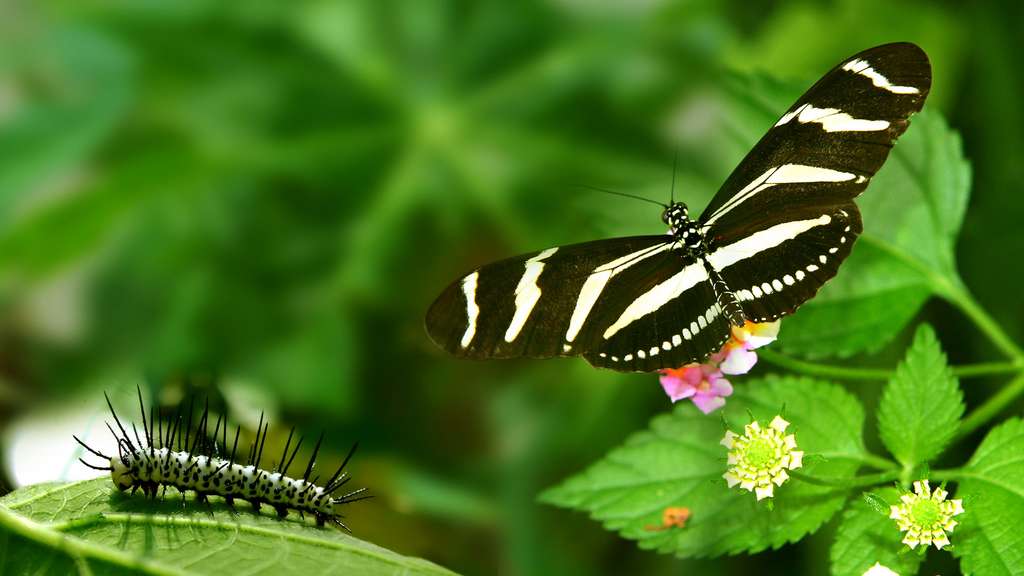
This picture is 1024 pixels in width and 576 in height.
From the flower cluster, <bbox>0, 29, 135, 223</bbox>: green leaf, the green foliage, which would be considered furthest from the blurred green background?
the flower cluster

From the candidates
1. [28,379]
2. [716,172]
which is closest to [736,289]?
[716,172]

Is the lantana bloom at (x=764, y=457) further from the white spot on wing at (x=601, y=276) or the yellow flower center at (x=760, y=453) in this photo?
the white spot on wing at (x=601, y=276)

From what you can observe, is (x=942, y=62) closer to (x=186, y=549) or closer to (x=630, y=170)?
(x=630, y=170)

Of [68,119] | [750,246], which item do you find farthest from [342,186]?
[750,246]

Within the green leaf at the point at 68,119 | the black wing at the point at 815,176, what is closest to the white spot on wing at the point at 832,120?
the black wing at the point at 815,176

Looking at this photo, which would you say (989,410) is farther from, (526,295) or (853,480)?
(526,295)

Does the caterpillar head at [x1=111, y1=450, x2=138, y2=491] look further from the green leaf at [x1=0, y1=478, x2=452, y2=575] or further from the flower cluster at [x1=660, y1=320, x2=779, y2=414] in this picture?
the flower cluster at [x1=660, y1=320, x2=779, y2=414]

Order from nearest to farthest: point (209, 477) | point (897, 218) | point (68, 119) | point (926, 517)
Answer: point (926, 517) → point (209, 477) → point (897, 218) → point (68, 119)
